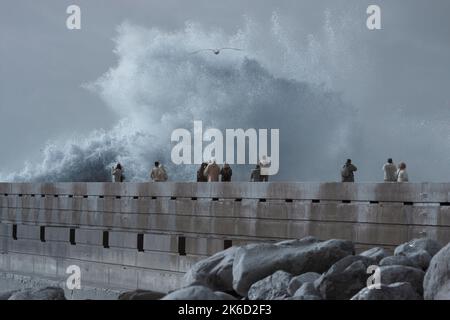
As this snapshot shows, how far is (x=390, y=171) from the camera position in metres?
24.5

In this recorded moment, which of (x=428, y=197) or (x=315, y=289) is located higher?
(x=428, y=197)

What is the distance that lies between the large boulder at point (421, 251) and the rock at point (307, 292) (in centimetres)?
220

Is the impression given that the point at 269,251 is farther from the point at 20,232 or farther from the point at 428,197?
the point at 20,232

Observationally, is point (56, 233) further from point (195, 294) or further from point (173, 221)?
point (195, 294)

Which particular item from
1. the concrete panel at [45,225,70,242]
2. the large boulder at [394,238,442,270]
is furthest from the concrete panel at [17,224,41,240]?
the large boulder at [394,238,442,270]

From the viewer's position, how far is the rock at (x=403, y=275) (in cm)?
1261

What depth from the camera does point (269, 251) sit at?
14297mm

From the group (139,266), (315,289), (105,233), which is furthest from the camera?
(105,233)

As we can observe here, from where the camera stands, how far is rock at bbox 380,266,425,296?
12609mm

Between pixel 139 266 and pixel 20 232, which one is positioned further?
pixel 20 232

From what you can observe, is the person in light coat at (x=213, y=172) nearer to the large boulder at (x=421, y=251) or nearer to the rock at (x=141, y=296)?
the large boulder at (x=421, y=251)

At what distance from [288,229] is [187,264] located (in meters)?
2.63
